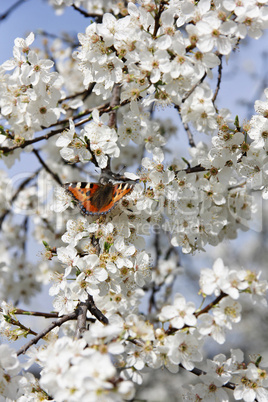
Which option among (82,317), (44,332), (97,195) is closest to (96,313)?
(82,317)

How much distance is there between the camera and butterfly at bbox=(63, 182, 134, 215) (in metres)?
2.59

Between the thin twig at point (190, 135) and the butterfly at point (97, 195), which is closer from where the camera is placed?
the butterfly at point (97, 195)

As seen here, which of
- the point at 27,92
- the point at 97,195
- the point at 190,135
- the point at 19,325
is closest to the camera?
the point at 19,325

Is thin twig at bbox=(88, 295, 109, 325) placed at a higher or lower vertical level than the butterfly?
lower

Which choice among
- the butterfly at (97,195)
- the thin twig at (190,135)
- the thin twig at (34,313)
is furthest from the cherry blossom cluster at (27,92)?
the thin twig at (34,313)

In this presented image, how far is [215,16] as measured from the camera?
7.83 feet

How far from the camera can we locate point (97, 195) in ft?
8.66

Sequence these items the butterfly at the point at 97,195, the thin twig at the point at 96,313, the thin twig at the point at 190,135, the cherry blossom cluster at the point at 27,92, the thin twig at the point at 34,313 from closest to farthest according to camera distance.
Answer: the thin twig at the point at 96,313
the thin twig at the point at 34,313
the butterfly at the point at 97,195
the cherry blossom cluster at the point at 27,92
the thin twig at the point at 190,135

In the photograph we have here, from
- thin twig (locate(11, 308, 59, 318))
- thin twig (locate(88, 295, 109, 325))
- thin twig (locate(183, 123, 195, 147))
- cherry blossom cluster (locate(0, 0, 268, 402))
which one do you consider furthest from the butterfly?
thin twig (locate(183, 123, 195, 147))

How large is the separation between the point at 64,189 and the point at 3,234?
9.89 ft

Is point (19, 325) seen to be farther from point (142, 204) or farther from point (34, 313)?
point (142, 204)

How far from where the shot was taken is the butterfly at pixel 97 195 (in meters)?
2.59

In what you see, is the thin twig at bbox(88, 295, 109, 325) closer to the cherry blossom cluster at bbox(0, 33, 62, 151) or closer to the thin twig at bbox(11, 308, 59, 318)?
the thin twig at bbox(11, 308, 59, 318)

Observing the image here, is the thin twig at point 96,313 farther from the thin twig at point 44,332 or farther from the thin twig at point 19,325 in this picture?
the thin twig at point 19,325
